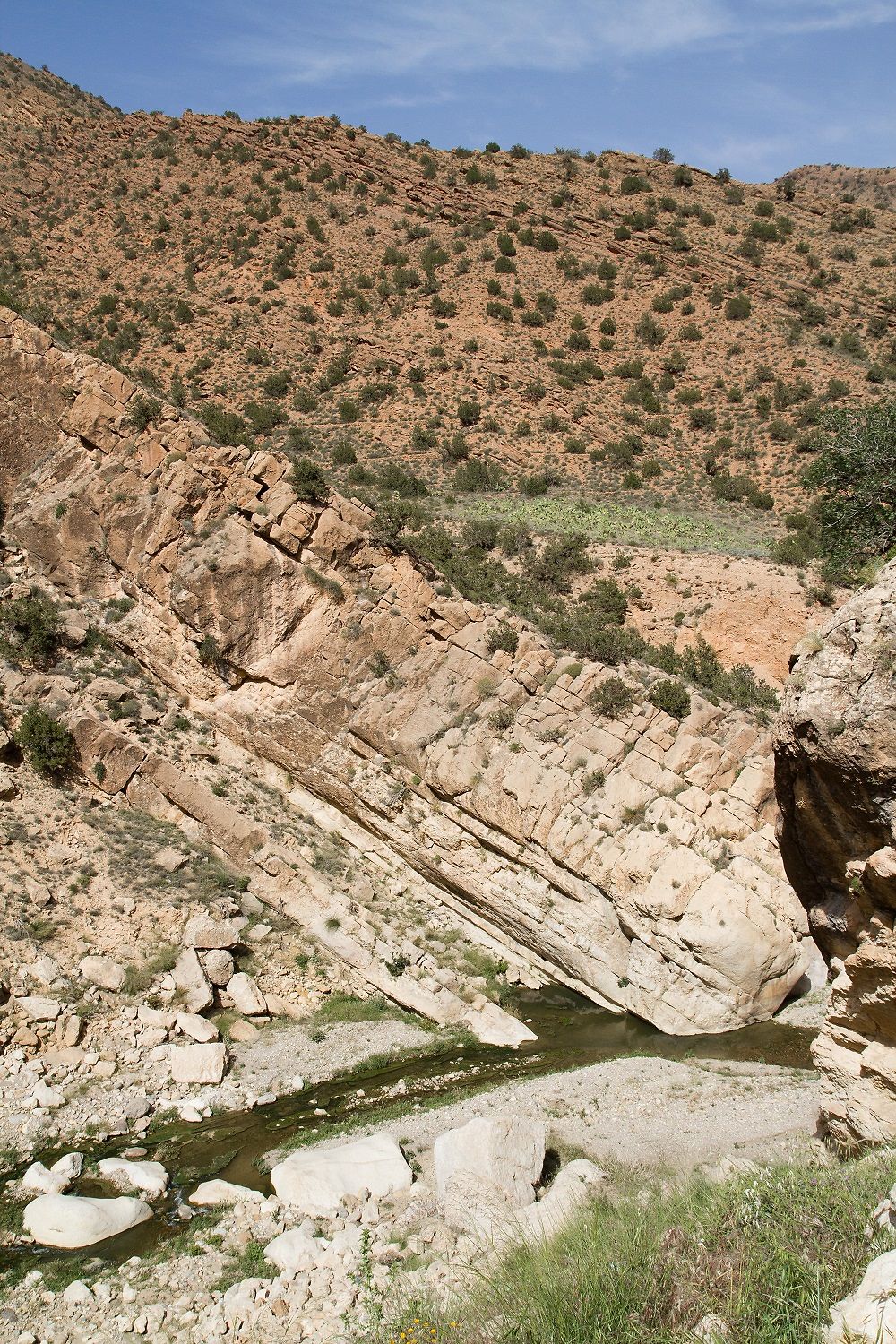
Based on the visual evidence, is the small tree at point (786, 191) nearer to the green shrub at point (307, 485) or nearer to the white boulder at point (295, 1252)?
the green shrub at point (307, 485)

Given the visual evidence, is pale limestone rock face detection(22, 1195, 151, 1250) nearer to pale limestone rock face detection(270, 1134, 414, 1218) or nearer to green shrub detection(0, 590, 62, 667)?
pale limestone rock face detection(270, 1134, 414, 1218)

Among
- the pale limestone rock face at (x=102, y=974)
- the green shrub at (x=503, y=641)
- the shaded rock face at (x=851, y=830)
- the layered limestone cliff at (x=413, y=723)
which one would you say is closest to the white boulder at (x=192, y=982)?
the pale limestone rock face at (x=102, y=974)

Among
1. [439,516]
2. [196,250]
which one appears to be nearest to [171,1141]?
[439,516]

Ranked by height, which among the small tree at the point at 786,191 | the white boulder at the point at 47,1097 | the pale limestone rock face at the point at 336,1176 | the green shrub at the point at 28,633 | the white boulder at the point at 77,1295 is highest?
the small tree at the point at 786,191

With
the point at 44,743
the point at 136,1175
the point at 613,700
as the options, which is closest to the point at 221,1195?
the point at 136,1175

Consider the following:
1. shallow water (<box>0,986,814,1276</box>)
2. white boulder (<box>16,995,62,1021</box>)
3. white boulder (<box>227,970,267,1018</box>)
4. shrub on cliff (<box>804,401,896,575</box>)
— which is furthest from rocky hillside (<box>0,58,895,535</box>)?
white boulder (<box>16,995,62,1021</box>)

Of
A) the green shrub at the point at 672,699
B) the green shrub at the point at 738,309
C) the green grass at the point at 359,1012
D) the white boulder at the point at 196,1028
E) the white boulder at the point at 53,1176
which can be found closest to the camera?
the white boulder at the point at 53,1176

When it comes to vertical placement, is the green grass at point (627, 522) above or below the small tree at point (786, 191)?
below

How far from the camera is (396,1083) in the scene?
14055 millimetres

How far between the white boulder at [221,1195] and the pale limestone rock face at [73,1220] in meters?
0.73

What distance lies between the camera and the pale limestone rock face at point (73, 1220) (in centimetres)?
1007

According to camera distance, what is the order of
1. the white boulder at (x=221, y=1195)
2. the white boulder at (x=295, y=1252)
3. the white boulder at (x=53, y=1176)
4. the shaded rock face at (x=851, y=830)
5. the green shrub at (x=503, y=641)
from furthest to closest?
the green shrub at (x=503, y=641)
the white boulder at (x=53, y=1176)
the white boulder at (x=221, y=1195)
the white boulder at (x=295, y=1252)
the shaded rock face at (x=851, y=830)

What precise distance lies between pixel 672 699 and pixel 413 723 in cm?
576

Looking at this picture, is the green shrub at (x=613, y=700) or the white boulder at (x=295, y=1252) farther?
the green shrub at (x=613, y=700)
